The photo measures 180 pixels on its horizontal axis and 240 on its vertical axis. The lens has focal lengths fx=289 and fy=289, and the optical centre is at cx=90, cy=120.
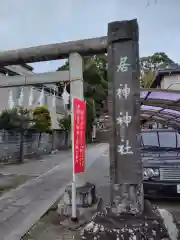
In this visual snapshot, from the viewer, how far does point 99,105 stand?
38.9 m

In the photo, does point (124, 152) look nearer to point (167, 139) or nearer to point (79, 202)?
point (79, 202)

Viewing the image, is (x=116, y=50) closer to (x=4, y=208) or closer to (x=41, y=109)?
(x=4, y=208)

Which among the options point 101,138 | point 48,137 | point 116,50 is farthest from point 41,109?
point 101,138

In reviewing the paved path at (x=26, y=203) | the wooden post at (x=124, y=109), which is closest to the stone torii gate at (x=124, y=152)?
the wooden post at (x=124, y=109)

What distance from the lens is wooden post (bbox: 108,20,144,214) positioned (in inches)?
174

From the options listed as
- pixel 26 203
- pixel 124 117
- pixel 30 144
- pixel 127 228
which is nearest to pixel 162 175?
pixel 124 117

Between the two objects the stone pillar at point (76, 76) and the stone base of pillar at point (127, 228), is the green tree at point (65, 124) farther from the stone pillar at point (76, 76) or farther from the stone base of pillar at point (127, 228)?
the stone base of pillar at point (127, 228)

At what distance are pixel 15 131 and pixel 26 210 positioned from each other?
445 inches

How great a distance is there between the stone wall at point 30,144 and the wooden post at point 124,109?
12.5 meters

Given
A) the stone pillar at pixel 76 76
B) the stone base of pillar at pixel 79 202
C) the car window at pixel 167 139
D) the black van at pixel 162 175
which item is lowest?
the stone base of pillar at pixel 79 202

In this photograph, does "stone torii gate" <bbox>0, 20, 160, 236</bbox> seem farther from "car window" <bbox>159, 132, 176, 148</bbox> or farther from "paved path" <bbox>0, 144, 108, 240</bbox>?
"car window" <bbox>159, 132, 176, 148</bbox>

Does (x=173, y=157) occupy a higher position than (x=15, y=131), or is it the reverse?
(x=15, y=131)

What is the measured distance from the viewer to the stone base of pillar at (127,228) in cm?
356

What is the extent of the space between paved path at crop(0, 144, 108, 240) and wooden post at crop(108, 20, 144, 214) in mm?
2209
